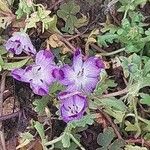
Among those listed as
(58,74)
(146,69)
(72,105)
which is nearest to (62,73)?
(58,74)

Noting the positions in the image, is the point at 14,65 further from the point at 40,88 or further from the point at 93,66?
the point at 93,66

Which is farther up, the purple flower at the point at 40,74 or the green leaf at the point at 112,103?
the purple flower at the point at 40,74

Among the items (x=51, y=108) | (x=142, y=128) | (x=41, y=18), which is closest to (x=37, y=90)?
(x=51, y=108)

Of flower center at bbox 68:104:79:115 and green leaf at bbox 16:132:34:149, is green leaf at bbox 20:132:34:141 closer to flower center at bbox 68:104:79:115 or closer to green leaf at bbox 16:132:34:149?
green leaf at bbox 16:132:34:149

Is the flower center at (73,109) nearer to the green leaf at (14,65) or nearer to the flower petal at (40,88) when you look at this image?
the flower petal at (40,88)

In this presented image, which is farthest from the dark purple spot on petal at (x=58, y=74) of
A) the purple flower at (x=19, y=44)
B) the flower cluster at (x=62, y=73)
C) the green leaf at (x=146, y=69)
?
the green leaf at (x=146, y=69)
